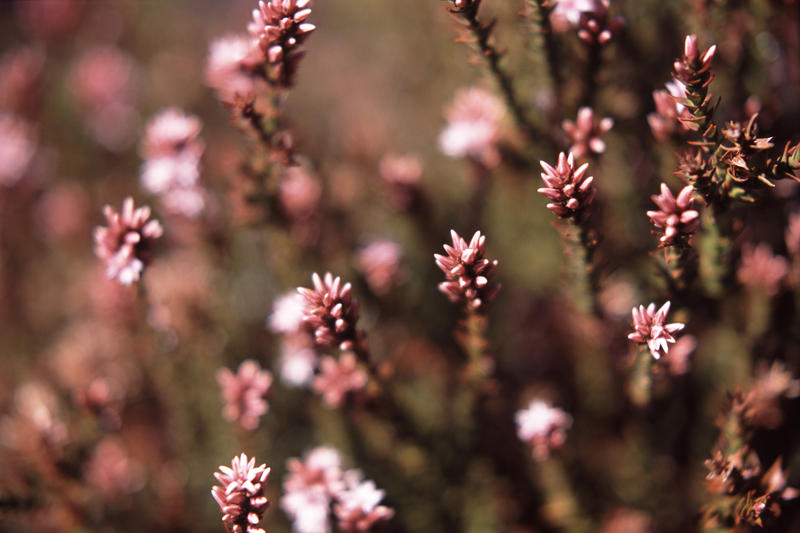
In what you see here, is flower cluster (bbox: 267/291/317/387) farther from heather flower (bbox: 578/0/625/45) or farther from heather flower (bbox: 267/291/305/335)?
heather flower (bbox: 578/0/625/45)

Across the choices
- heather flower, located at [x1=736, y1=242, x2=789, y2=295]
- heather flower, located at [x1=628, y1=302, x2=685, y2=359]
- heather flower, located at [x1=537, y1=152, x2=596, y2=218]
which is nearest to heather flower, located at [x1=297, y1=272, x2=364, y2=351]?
heather flower, located at [x1=537, y1=152, x2=596, y2=218]

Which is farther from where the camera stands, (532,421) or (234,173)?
(234,173)

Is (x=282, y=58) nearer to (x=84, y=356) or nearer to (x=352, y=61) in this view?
(x=84, y=356)

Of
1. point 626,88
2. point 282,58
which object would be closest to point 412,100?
point 626,88

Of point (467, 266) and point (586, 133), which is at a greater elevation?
point (586, 133)

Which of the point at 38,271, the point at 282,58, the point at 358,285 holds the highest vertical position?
the point at 38,271

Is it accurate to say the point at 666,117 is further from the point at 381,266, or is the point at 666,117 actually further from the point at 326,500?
the point at 326,500

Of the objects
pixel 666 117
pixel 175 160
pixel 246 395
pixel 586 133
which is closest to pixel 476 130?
pixel 586 133
